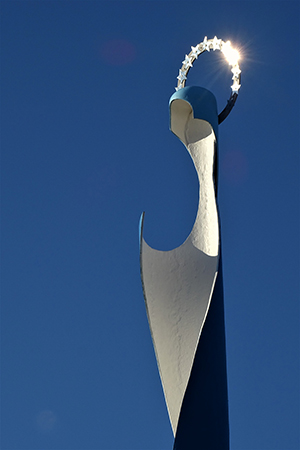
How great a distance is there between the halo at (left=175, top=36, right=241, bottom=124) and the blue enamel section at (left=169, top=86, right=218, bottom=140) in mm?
403

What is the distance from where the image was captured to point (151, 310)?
10141 millimetres

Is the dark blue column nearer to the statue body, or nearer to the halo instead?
the statue body

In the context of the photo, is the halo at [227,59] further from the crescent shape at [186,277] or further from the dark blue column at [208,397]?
the dark blue column at [208,397]

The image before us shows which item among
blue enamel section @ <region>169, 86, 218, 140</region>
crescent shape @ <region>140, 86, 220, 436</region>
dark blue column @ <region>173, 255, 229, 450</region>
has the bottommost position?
dark blue column @ <region>173, 255, 229, 450</region>

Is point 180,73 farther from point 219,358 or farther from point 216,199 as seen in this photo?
point 219,358

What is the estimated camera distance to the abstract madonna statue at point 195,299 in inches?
351

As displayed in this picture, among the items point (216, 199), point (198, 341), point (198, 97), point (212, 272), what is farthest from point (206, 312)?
point (198, 97)

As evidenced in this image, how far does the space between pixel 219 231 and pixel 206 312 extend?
50.4 inches

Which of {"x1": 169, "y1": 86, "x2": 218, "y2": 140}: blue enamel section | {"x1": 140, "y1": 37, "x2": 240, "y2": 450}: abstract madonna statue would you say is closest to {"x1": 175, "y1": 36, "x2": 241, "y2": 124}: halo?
{"x1": 140, "y1": 37, "x2": 240, "y2": 450}: abstract madonna statue

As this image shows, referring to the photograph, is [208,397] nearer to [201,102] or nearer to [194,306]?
[194,306]

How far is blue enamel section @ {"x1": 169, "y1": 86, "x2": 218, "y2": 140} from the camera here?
1079cm

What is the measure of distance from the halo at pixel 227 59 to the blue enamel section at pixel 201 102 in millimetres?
403

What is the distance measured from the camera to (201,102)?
10938 mm

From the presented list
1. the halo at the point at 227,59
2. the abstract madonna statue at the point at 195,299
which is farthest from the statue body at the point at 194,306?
the halo at the point at 227,59
